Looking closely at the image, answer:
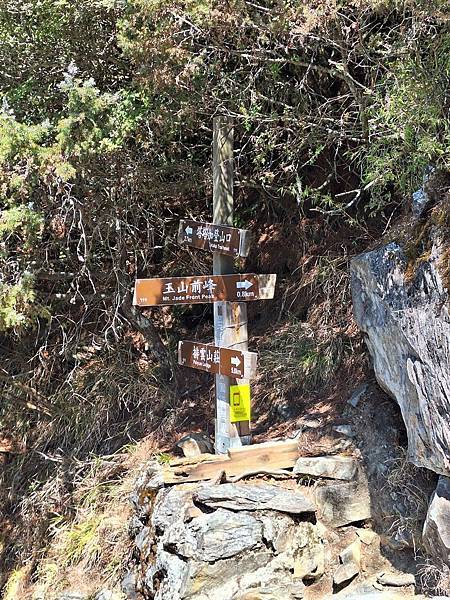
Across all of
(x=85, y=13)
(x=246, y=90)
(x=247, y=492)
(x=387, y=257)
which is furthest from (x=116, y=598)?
(x=85, y=13)

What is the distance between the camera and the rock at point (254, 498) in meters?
5.04

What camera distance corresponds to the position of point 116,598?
18.2 feet

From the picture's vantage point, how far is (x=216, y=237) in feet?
18.6

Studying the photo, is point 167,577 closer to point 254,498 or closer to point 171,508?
point 171,508

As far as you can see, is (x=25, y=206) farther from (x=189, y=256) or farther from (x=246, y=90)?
(x=189, y=256)

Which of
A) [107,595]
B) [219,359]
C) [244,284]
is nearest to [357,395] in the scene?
[219,359]

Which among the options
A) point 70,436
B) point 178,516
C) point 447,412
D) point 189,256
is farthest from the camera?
point 189,256

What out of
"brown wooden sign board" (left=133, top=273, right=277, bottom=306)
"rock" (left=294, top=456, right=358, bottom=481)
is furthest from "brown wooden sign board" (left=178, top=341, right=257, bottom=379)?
"rock" (left=294, top=456, right=358, bottom=481)

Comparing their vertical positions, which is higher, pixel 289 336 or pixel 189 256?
pixel 189 256

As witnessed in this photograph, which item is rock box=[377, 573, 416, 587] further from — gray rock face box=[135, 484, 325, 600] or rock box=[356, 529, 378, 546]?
gray rock face box=[135, 484, 325, 600]

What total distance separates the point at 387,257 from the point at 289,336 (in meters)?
2.03

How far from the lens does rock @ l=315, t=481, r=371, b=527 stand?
16.9 ft

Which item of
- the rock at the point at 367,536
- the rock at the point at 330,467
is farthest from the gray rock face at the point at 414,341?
the rock at the point at 367,536

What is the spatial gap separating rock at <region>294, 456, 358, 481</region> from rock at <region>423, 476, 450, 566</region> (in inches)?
30.4
